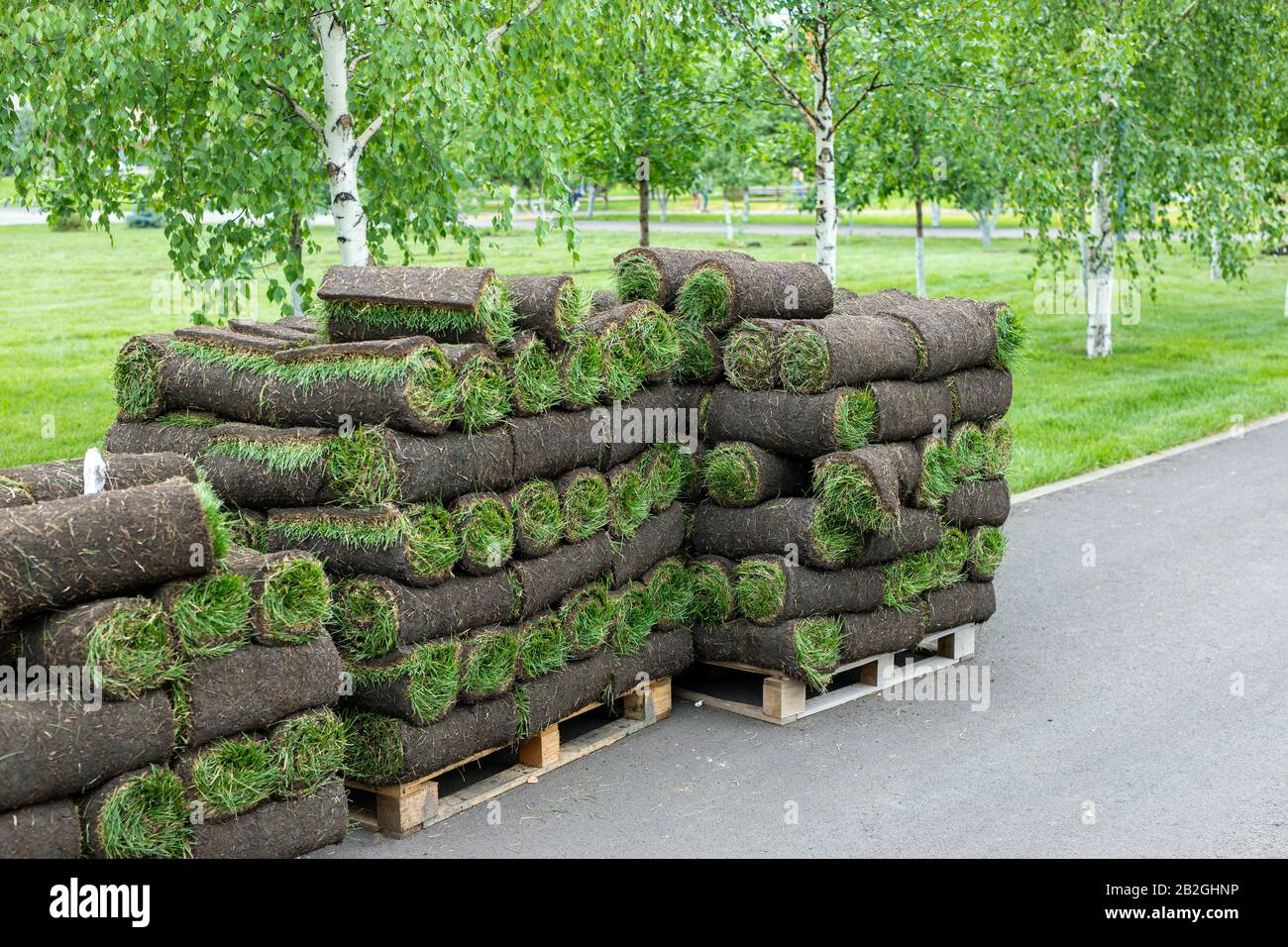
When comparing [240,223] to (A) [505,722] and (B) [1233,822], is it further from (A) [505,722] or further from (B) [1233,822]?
(B) [1233,822]

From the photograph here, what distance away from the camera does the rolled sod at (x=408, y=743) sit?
18.8ft

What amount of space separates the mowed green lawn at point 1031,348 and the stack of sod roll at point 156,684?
210 inches

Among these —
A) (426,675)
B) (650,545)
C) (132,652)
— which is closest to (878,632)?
(650,545)

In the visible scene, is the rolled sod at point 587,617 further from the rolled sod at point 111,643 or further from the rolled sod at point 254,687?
the rolled sod at point 111,643

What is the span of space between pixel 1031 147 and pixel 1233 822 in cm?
1115

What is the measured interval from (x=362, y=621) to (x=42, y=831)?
5.34 feet

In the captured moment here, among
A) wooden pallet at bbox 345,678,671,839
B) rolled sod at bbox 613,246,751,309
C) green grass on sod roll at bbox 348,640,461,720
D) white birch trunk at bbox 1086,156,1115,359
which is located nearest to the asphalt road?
wooden pallet at bbox 345,678,671,839

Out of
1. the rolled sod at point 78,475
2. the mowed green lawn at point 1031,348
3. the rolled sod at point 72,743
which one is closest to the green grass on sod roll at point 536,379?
the rolled sod at point 78,475

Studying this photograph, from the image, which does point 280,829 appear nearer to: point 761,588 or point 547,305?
point 547,305

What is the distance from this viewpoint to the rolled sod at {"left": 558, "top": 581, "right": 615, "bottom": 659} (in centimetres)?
650

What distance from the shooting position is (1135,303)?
26359mm

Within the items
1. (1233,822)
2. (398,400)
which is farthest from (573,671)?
(1233,822)

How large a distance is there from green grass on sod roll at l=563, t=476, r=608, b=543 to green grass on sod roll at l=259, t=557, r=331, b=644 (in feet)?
5.02

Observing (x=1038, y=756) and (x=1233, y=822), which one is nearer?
(x=1233, y=822)
